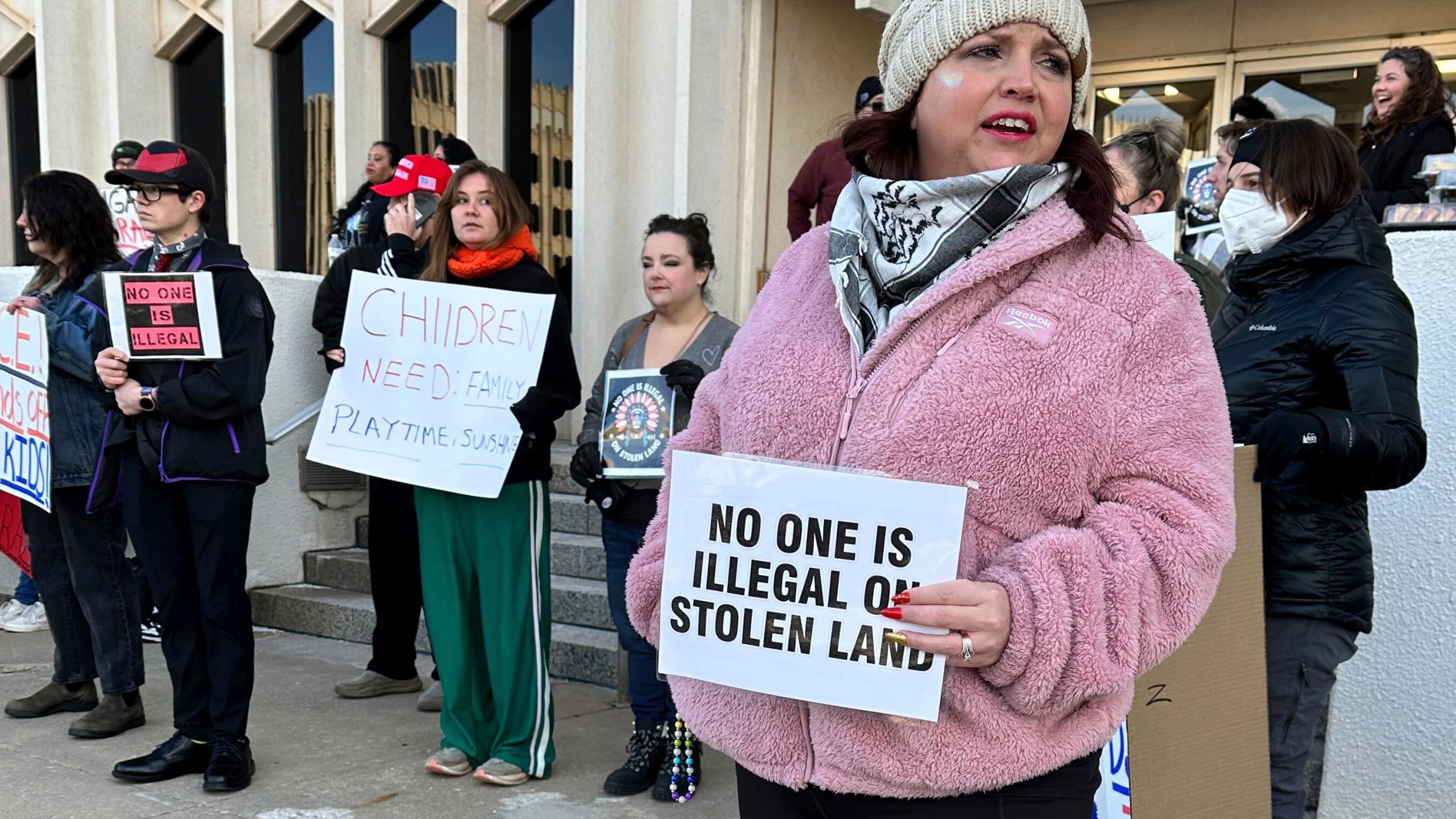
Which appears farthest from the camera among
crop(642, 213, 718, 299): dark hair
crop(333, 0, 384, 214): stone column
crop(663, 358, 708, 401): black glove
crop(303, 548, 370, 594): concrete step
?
crop(333, 0, 384, 214): stone column

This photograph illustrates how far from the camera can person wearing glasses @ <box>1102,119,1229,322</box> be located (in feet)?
14.1

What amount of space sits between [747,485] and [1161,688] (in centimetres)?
139

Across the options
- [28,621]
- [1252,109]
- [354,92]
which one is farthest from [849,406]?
[354,92]

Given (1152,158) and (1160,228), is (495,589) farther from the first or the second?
(1152,158)

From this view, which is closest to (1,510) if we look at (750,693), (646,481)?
(646,481)

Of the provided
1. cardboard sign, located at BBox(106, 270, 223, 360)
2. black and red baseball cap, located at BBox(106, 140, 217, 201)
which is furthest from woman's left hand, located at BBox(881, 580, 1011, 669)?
black and red baseball cap, located at BBox(106, 140, 217, 201)

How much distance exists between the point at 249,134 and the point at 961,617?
414 inches

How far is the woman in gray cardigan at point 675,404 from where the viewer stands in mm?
4453

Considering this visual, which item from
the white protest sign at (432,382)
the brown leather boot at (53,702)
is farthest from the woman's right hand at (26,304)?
the brown leather boot at (53,702)

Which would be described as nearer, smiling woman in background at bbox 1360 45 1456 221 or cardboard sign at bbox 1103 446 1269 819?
cardboard sign at bbox 1103 446 1269 819

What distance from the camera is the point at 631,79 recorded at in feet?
26.5

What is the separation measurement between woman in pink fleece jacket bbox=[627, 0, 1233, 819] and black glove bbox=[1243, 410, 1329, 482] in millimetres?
1110

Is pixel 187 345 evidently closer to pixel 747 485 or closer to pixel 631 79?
pixel 747 485

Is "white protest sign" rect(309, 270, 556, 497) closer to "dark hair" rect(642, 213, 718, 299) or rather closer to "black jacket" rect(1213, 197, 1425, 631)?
"dark hair" rect(642, 213, 718, 299)
